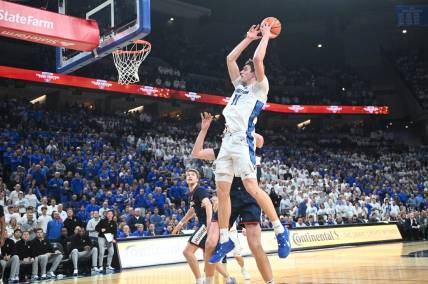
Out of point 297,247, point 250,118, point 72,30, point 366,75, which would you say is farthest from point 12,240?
point 366,75

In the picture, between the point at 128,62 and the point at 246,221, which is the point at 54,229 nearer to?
the point at 128,62

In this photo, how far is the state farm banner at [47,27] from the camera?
10.5 metres

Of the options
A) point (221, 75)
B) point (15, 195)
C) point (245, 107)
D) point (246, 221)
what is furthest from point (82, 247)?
point (221, 75)

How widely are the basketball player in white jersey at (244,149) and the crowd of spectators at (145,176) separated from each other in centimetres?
910

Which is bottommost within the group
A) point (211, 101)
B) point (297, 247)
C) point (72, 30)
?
point (297, 247)

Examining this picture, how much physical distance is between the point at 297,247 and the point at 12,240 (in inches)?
423

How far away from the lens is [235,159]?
5496mm

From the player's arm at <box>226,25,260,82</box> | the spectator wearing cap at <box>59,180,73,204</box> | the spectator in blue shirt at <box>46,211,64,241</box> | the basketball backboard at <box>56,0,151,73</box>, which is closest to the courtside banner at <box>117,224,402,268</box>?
the spectator in blue shirt at <box>46,211,64,241</box>

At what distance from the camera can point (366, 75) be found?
44.6m

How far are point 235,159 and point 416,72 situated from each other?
132ft

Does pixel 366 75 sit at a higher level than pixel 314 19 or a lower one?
lower

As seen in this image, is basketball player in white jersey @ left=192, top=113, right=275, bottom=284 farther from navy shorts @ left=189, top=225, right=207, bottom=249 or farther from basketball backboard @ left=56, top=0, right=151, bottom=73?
basketball backboard @ left=56, top=0, right=151, bottom=73

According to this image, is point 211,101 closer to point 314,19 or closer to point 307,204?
point 307,204

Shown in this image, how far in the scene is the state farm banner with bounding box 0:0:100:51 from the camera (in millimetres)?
10469
